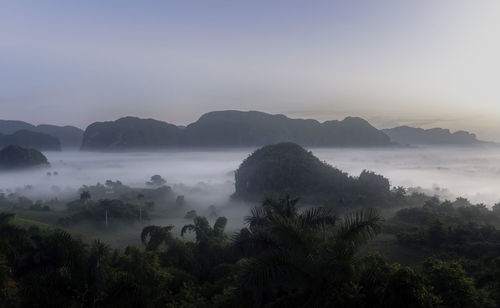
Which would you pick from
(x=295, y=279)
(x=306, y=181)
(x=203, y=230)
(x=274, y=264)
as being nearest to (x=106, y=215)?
(x=203, y=230)

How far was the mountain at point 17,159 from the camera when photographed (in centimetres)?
11381

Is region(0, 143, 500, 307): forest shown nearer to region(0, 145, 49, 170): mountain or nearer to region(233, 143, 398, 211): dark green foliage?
region(233, 143, 398, 211): dark green foliage

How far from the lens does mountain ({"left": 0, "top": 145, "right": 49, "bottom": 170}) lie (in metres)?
114

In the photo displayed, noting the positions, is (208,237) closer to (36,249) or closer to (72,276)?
(36,249)

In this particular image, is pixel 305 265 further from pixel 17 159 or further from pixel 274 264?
pixel 17 159

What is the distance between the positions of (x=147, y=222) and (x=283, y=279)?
3779 cm

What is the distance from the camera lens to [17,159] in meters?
114

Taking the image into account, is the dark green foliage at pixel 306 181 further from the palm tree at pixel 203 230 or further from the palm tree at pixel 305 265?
the palm tree at pixel 305 265

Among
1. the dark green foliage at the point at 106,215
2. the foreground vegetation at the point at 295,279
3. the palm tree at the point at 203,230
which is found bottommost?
the dark green foliage at the point at 106,215

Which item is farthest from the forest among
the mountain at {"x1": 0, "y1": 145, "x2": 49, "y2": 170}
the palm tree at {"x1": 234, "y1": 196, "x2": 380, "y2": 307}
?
the mountain at {"x1": 0, "y1": 145, "x2": 49, "y2": 170}

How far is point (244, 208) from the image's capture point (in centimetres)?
4788

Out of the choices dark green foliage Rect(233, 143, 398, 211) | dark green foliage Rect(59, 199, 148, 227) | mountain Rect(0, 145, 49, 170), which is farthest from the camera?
mountain Rect(0, 145, 49, 170)

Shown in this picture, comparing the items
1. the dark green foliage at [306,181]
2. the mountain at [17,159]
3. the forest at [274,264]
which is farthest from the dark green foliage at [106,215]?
the mountain at [17,159]

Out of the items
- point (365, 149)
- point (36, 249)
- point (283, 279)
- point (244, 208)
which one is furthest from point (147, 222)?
point (365, 149)
